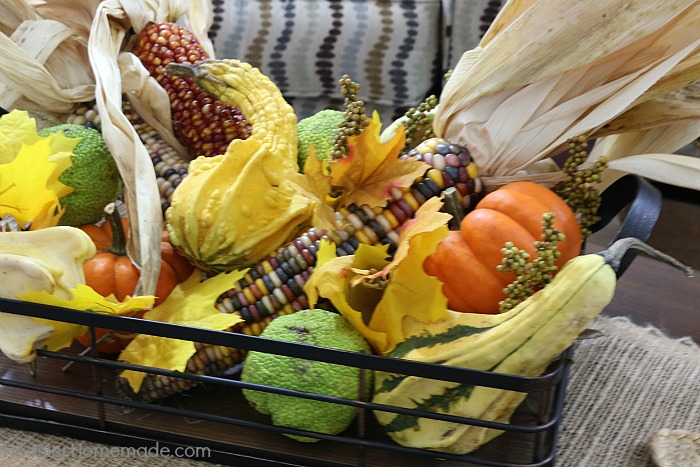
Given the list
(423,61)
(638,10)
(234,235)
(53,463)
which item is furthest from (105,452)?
(423,61)

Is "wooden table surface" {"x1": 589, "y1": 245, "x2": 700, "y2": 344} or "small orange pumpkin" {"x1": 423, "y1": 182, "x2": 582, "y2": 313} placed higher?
"small orange pumpkin" {"x1": 423, "y1": 182, "x2": 582, "y2": 313}

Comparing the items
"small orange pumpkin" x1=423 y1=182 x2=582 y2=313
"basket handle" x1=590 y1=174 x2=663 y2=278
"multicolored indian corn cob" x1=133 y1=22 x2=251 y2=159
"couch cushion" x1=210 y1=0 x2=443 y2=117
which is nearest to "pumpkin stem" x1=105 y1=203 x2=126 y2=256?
"multicolored indian corn cob" x1=133 y1=22 x2=251 y2=159

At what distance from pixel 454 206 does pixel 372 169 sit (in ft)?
0.18

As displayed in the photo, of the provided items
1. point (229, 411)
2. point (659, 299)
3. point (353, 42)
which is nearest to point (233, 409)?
point (229, 411)

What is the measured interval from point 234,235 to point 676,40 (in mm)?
307

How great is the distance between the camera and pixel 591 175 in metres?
0.46

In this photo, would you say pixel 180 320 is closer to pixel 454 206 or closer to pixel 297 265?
pixel 297 265

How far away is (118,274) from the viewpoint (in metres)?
0.48

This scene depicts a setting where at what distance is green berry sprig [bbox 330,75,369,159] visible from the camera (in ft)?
1.51

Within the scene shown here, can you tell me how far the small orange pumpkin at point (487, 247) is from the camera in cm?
42

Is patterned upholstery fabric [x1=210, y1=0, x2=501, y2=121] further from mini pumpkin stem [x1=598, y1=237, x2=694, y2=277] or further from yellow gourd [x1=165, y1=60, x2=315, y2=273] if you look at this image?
mini pumpkin stem [x1=598, y1=237, x2=694, y2=277]

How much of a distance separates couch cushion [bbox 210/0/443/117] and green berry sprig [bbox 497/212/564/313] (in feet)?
3.72

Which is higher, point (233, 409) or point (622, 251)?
point (622, 251)

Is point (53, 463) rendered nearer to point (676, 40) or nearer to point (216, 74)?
point (216, 74)
